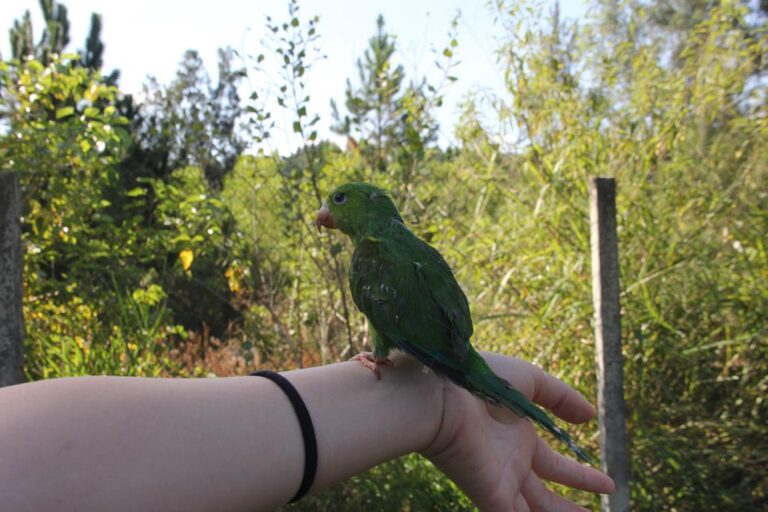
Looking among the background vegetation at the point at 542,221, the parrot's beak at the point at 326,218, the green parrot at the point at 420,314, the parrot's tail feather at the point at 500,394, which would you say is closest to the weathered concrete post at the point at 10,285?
the background vegetation at the point at 542,221

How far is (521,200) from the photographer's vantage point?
3.27 m

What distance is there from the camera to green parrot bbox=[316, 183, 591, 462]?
120 cm

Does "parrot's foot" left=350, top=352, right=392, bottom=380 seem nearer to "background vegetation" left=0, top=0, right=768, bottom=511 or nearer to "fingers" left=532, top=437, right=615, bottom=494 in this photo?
"fingers" left=532, top=437, right=615, bottom=494

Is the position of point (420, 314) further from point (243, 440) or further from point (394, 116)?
point (394, 116)

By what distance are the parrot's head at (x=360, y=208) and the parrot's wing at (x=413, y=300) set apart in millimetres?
145

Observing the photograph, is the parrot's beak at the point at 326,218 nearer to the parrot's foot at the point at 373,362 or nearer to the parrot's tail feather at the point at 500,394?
the parrot's foot at the point at 373,362

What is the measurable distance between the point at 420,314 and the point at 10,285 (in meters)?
1.90

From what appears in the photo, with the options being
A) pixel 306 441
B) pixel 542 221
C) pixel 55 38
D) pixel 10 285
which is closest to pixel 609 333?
pixel 542 221

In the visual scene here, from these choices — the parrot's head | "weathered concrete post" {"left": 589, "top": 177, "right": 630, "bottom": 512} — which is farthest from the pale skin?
"weathered concrete post" {"left": 589, "top": 177, "right": 630, "bottom": 512}

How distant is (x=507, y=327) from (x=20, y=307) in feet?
7.02

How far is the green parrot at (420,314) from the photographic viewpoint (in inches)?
47.1

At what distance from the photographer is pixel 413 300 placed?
1.30 meters

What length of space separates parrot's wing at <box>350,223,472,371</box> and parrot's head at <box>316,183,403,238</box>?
0.15 metres

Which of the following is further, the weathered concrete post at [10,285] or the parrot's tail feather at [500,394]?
the weathered concrete post at [10,285]
